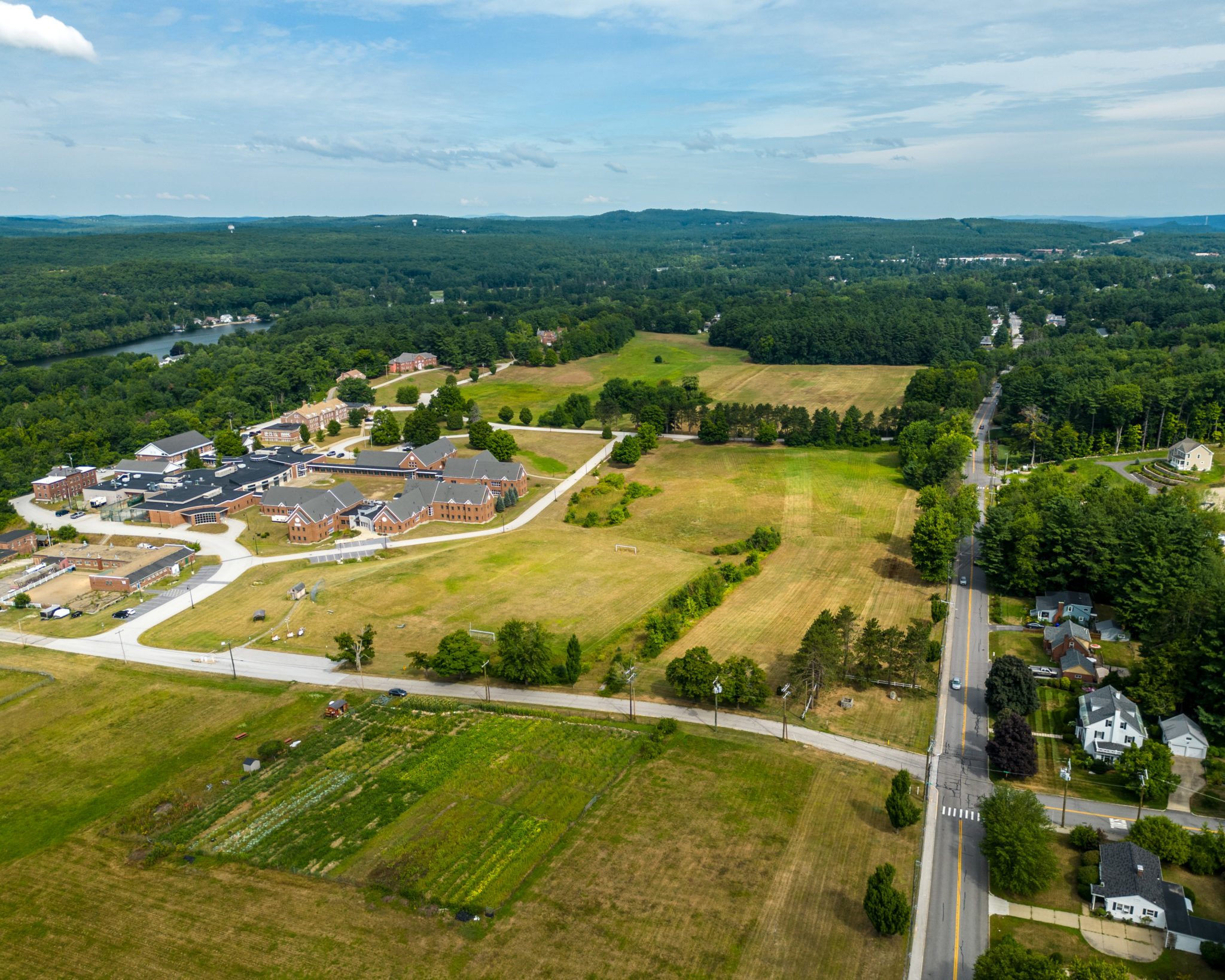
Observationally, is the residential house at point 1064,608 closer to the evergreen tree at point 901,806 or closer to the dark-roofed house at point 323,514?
the evergreen tree at point 901,806

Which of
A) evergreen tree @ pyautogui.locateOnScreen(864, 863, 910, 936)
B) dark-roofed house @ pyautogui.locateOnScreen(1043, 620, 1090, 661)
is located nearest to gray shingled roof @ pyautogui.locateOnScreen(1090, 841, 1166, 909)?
evergreen tree @ pyautogui.locateOnScreen(864, 863, 910, 936)

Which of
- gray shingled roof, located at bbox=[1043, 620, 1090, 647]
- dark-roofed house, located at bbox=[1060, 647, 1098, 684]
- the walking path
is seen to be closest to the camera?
the walking path

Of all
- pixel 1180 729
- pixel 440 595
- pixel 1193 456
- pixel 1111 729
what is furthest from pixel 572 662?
pixel 1193 456

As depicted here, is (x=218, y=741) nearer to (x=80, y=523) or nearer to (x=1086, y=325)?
(x=80, y=523)

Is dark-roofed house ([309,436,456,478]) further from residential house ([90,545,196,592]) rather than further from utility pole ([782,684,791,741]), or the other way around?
utility pole ([782,684,791,741])

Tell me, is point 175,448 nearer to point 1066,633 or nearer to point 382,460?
point 382,460

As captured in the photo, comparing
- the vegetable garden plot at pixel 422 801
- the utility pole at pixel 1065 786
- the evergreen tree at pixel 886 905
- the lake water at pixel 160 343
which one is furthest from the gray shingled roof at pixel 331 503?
the lake water at pixel 160 343
